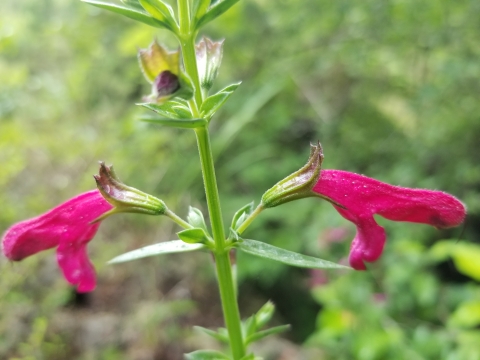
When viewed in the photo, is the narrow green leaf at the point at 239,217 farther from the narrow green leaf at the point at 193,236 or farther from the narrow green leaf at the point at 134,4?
the narrow green leaf at the point at 134,4

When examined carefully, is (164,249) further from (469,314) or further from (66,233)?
(469,314)

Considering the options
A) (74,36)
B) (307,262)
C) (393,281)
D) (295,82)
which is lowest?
(393,281)

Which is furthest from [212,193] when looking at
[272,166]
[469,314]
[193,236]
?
[272,166]

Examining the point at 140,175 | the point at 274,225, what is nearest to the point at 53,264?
the point at 140,175

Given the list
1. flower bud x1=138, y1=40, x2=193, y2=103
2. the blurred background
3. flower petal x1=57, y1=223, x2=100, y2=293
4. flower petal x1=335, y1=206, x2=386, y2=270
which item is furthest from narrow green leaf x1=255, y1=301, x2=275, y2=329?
the blurred background

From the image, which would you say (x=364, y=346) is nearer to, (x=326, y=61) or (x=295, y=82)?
(x=326, y=61)

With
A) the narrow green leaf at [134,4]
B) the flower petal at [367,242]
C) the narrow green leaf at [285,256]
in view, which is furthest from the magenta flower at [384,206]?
the narrow green leaf at [134,4]
